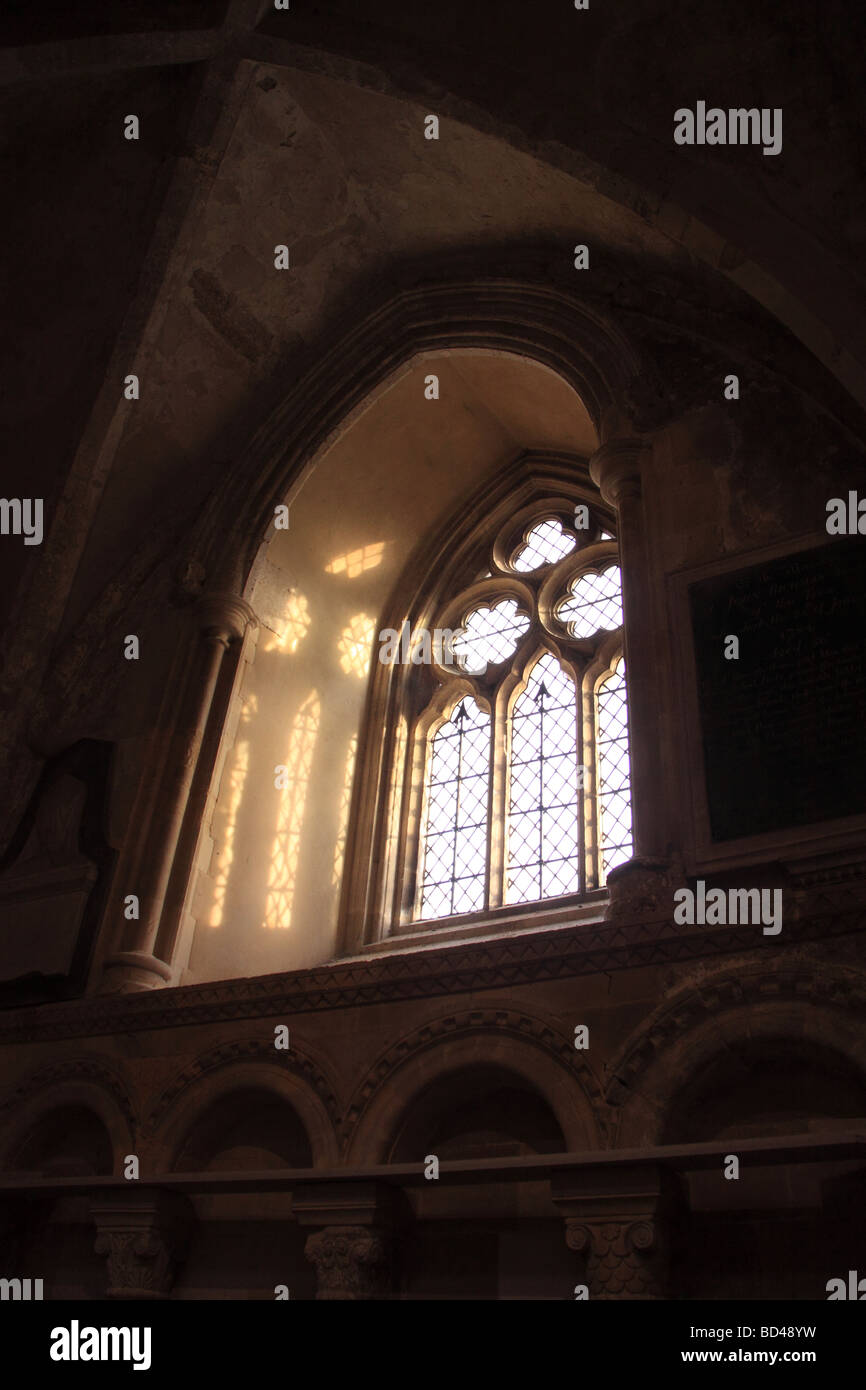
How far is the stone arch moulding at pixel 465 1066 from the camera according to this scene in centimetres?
514

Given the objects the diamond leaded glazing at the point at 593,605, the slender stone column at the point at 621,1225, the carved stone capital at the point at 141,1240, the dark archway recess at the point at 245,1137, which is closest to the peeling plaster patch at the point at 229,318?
the diamond leaded glazing at the point at 593,605

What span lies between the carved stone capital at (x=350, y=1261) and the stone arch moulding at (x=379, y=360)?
505 cm

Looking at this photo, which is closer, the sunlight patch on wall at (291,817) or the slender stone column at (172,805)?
the slender stone column at (172,805)

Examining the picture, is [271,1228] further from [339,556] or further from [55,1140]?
[339,556]

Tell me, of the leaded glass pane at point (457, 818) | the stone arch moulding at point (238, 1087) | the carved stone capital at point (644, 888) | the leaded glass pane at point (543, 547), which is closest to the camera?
the carved stone capital at point (644, 888)

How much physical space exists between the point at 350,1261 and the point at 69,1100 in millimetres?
2274

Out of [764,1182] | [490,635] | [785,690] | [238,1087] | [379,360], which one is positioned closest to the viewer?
[764,1182]

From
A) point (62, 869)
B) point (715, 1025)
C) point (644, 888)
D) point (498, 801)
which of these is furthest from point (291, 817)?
point (715, 1025)

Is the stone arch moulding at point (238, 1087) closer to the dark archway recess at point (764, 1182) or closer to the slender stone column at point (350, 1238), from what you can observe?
the slender stone column at point (350, 1238)

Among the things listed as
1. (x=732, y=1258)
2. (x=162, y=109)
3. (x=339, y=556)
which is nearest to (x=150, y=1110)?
(x=732, y=1258)

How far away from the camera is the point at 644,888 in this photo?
5.45 meters

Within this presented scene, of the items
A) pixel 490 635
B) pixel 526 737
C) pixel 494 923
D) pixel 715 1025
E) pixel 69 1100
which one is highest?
pixel 490 635

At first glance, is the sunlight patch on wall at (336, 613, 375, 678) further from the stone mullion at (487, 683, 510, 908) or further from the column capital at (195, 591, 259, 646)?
the stone mullion at (487, 683, 510, 908)

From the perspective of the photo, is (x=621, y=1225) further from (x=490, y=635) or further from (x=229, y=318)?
(x=229, y=318)
